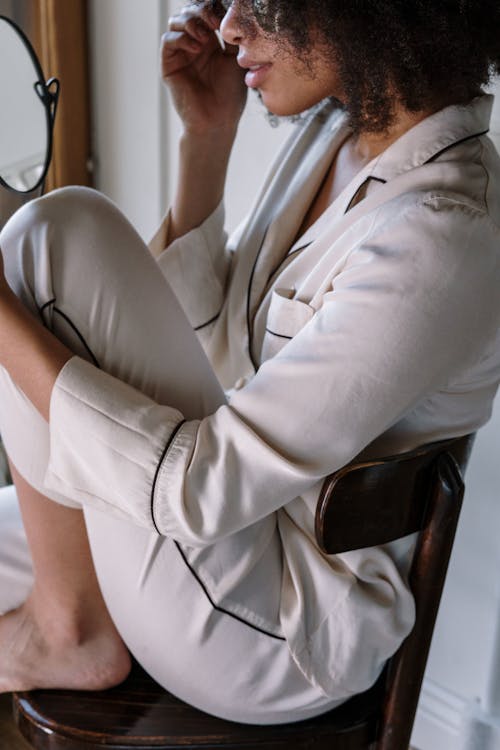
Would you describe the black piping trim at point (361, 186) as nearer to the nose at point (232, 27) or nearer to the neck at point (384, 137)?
the neck at point (384, 137)

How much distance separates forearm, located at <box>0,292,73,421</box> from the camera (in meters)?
0.84

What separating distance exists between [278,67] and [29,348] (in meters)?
0.41

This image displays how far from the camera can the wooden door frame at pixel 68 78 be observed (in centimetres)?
177

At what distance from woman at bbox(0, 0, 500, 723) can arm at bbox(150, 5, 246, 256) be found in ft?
0.81

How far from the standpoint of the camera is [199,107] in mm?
1280

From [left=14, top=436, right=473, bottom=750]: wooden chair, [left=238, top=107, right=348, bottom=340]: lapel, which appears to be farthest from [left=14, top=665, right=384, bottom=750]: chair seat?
[left=238, top=107, right=348, bottom=340]: lapel

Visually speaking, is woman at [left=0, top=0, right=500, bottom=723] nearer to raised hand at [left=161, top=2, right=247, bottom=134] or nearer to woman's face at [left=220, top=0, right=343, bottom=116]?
woman's face at [left=220, top=0, right=343, bottom=116]

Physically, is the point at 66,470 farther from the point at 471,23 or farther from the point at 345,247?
the point at 471,23

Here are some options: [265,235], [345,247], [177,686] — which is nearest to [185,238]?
[265,235]

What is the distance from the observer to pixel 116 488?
841 millimetres

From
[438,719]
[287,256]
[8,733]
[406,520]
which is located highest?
[287,256]

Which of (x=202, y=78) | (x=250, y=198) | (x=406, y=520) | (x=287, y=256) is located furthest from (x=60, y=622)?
(x=250, y=198)

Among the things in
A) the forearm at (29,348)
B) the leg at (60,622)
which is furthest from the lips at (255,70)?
the leg at (60,622)

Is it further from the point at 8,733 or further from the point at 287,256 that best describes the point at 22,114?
the point at 8,733
